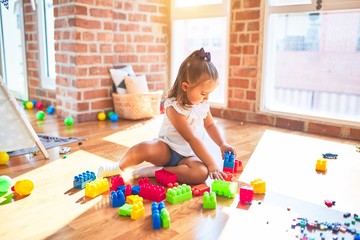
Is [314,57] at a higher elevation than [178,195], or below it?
higher

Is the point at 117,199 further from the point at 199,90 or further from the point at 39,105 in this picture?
the point at 39,105

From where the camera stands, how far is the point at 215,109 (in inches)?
129

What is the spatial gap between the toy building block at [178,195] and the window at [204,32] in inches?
73.0

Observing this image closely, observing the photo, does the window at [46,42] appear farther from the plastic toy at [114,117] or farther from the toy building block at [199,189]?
the toy building block at [199,189]

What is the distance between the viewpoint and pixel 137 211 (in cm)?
127

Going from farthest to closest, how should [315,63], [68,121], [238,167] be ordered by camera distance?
[315,63], [68,121], [238,167]

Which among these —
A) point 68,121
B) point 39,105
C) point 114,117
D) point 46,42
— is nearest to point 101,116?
point 114,117

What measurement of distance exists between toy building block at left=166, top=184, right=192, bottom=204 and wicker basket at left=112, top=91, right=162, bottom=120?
1.63 m

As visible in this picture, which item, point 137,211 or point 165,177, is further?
point 165,177

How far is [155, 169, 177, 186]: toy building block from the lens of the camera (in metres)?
1.58

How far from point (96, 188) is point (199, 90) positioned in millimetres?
618

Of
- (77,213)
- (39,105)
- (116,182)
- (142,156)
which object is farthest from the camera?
(39,105)

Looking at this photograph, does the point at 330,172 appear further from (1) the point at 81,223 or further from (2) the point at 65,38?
(2) the point at 65,38

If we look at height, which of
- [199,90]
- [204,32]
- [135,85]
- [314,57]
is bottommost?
[135,85]
